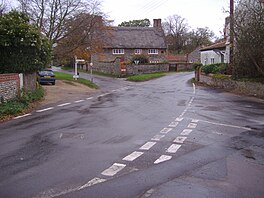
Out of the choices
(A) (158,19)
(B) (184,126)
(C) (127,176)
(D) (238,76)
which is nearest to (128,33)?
(A) (158,19)

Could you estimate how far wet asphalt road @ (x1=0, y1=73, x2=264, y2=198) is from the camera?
18.1 feet

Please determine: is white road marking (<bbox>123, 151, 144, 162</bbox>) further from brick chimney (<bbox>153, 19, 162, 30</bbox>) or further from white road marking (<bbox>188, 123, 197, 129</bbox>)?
brick chimney (<bbox>153, 19, 162, 30</bbox>)

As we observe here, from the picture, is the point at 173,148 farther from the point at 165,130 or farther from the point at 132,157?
the point at 165,130

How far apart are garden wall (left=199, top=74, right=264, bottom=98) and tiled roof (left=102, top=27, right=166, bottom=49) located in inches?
1774

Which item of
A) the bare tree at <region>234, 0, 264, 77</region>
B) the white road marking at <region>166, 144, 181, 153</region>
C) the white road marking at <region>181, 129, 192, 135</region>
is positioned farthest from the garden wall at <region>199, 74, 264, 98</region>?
the white road marking at <region>166, 144, 181, 153</region>

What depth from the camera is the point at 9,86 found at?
640 inches

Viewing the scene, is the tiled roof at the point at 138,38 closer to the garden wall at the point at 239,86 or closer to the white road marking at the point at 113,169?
the garden wall at the point at 239,86

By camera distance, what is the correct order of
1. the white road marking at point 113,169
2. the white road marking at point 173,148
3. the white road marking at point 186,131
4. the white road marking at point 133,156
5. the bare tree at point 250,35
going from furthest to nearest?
the bare tree at point 250,35 < the white road marking at point 186,131 < the white road marking at point 173,148 < the white road marking at point 133,156 < the white road marking at point 113,169

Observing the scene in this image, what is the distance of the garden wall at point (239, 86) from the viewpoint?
2318 cm

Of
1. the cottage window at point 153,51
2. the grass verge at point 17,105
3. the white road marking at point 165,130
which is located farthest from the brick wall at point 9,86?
the cottage window at point 153,51

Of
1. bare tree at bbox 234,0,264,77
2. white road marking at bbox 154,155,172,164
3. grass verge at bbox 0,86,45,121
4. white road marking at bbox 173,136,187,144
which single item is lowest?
white road marking at bbox 173,136,187,144

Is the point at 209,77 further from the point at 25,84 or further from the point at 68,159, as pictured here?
the point at 68,159

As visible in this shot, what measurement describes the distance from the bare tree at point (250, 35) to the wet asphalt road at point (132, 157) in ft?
39.1

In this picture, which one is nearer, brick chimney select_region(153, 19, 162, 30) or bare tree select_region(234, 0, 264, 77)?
bare tree select_region(234, 0, 264, 77)
